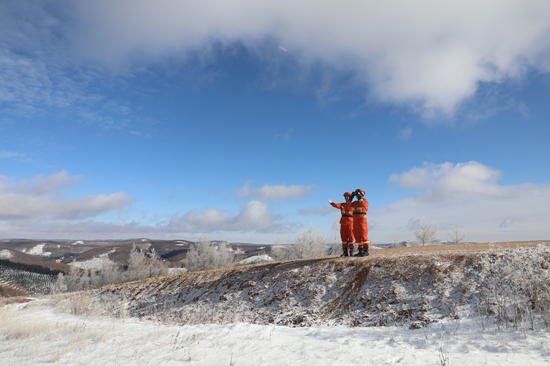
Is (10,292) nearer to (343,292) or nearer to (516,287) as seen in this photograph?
(343,292)

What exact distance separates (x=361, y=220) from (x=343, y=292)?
11.0 feet

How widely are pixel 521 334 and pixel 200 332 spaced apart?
27.8ft

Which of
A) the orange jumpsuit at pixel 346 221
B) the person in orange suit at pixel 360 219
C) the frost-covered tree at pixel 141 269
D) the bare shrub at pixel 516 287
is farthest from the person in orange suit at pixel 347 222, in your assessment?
the frost-covered tree at pixel 141 269

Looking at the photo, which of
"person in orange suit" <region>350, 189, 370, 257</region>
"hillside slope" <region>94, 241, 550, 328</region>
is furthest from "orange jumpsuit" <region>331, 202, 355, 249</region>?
"hillside slope" <region>94, 241, 550, 328</region>

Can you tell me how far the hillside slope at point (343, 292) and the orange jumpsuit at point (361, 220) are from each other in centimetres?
98

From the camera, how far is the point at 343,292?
10.6m

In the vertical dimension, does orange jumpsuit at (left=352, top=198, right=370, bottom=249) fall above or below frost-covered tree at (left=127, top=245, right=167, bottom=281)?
above

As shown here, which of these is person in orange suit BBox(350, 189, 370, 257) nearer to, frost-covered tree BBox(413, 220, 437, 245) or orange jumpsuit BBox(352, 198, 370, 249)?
orange jumpsuit BBox(352, 198, 370, 249)

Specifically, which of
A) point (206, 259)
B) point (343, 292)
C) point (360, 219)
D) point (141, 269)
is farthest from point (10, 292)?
point (360, 219)

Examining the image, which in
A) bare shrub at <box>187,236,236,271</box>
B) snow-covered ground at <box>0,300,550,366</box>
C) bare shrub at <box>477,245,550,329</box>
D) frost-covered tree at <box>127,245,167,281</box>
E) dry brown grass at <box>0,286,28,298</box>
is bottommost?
dry brown grass at <box>0,286,28,298</box>

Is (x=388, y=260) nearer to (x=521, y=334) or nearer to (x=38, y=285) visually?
(x=521, y=334)

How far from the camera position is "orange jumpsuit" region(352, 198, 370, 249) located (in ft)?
40.6

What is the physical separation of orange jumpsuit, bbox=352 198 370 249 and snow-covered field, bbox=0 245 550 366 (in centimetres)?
99

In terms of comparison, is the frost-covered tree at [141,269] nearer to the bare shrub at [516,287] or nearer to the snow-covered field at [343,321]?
the snow-covered field at [343,321]
